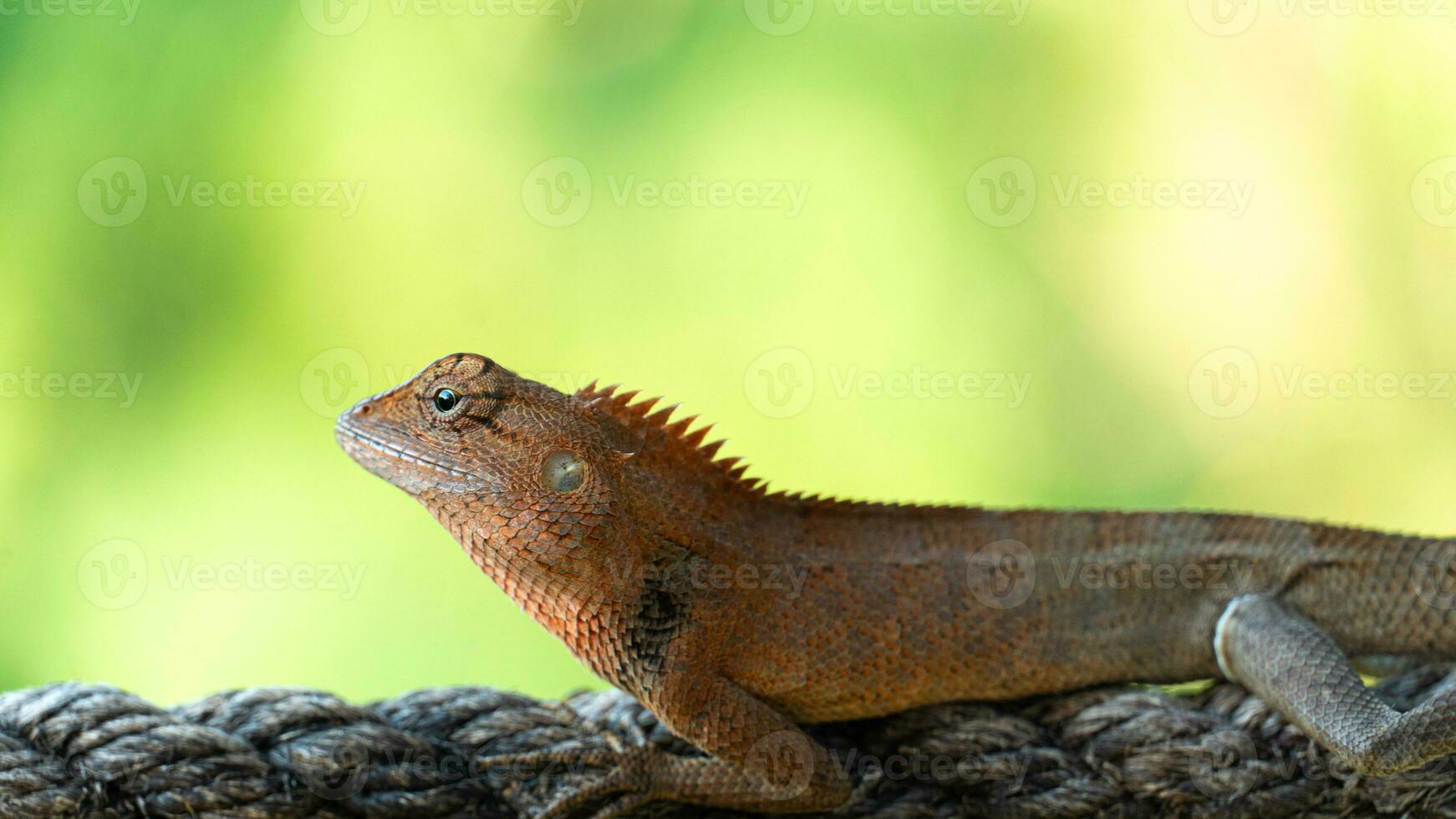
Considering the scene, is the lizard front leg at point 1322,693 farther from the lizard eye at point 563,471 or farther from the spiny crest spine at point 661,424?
the lizard eye at point 563,471

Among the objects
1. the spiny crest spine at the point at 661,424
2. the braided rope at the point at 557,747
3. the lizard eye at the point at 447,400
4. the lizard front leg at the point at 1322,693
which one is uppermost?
the spiny crest spine at the point at 661,424

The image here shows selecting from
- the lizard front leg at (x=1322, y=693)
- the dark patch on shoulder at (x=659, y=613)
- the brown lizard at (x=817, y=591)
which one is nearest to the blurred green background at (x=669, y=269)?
the brown lizard at (x=817, y=591)

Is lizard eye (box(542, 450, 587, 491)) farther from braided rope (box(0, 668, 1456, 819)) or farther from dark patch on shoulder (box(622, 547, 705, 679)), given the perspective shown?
braided rope (box(0, 668, 1456, 819))

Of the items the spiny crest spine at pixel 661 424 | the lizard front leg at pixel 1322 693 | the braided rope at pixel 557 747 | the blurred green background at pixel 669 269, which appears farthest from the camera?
the blurred green background at pixel 669 269

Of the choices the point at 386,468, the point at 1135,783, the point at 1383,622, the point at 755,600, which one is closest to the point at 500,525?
the point at 386,468

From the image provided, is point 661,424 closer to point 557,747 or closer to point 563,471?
point 563,471

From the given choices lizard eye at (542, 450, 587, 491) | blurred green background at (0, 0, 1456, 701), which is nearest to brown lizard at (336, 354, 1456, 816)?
lizard eye at (542, 450, 587, 491)

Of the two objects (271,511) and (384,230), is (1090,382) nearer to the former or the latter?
(384,230)
